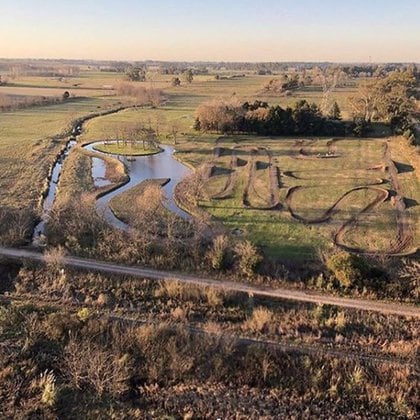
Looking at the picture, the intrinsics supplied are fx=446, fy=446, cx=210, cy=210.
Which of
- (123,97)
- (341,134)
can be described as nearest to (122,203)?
(341,134)

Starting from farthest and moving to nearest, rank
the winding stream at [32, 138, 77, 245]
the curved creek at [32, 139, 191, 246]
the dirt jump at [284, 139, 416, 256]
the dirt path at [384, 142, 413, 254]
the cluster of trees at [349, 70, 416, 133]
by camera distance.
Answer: the cluster of trees at [349, 70, 416, 133], the curved creek at [32, 139, 191, 246], the winding stream at [32, 138, 77, 245], the dirt path at [384, 142, 413, 254], the dirt jump at [284, 139, 416, 256]

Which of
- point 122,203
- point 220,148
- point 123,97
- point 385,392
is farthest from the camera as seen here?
point 123,97

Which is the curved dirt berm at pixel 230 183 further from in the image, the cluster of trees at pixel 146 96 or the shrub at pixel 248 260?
the cluster of trees at pixel 146 96

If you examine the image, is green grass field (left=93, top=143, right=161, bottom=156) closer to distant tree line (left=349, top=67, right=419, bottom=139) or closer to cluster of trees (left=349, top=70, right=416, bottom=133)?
distant tree line (left=349, top=67, right=419, bottom=139)

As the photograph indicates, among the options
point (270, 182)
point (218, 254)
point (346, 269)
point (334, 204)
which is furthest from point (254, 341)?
point (270, 182)

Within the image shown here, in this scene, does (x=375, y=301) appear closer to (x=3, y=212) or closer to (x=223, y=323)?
(x=223, y=323)

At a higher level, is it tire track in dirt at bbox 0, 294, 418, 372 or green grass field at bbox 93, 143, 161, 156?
green grass field at bbox 93, 143, 161, 156

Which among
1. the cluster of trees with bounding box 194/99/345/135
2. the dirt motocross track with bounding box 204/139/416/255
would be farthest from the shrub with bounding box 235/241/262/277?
the cluster of trees with bounding box 194/99/345/135
